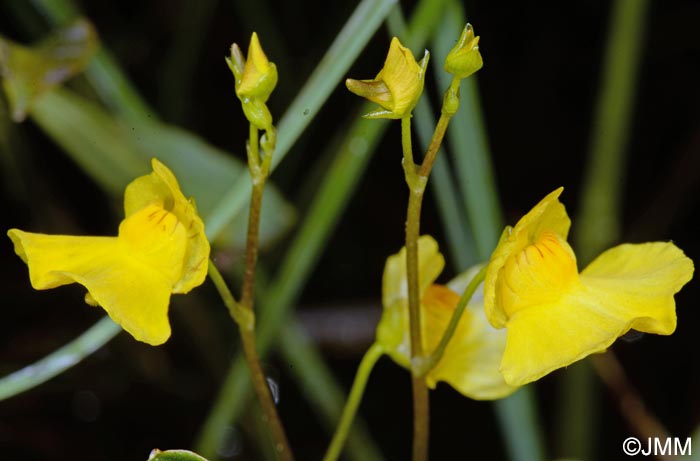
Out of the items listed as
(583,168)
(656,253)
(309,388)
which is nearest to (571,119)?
(583,168)

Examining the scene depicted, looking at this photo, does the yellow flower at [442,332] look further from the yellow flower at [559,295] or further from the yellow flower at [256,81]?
the yellow flower at [256,81]

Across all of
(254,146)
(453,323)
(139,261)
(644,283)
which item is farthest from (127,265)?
(644,283)

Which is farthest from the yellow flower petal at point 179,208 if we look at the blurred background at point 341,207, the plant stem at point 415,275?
the blurred background at point 341,207

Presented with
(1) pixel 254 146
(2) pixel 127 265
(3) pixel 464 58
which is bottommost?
(2) pixel 127 265

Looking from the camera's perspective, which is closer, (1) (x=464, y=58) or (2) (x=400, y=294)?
(1) (x=464, y=58)

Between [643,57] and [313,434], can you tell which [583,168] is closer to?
[643,57]

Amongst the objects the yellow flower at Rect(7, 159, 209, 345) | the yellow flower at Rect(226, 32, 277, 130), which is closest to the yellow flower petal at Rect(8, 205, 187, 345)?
the yellow flower at Rect(7, 159, 209, 345)

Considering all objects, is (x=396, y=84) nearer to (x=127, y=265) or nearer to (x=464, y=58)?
(x=464, y=58)
